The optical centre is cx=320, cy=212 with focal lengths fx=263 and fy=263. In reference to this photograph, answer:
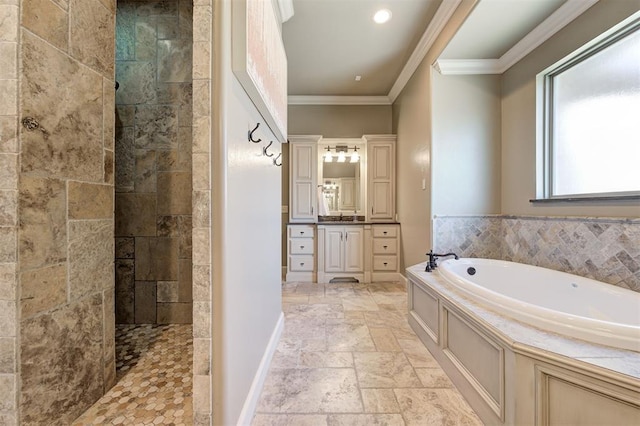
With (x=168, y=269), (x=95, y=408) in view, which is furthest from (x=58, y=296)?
(x=168, y=269)

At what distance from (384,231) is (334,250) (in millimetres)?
766

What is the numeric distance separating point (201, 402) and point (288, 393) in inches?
25.2

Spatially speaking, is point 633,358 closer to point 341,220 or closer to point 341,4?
point 341,4

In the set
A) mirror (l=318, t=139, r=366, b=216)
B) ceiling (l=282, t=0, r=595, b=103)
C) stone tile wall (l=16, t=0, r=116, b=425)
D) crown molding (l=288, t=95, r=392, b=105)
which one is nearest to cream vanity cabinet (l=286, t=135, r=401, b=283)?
mirror (l=318, t=139, r=366, b=216)

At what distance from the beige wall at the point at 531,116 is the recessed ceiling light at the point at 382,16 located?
133cm

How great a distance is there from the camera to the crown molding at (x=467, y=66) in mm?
2609

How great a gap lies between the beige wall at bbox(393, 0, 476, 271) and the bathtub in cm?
66

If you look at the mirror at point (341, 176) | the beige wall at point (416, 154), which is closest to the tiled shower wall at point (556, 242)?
the beige wall at point (416, 154)

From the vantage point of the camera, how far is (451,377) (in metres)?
1.55

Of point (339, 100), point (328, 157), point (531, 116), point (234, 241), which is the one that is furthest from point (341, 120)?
point (234, 241)

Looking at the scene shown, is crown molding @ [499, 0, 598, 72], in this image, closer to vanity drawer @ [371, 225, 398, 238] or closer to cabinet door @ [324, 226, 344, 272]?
vanity drawer @ [371, 225, 398, 238]

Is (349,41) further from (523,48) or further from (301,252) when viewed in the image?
(301,252)

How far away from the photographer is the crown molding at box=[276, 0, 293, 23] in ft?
7.02

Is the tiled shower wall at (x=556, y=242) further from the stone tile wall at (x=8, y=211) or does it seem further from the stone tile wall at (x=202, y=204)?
the stone tile wall at (x=8, y=211)
